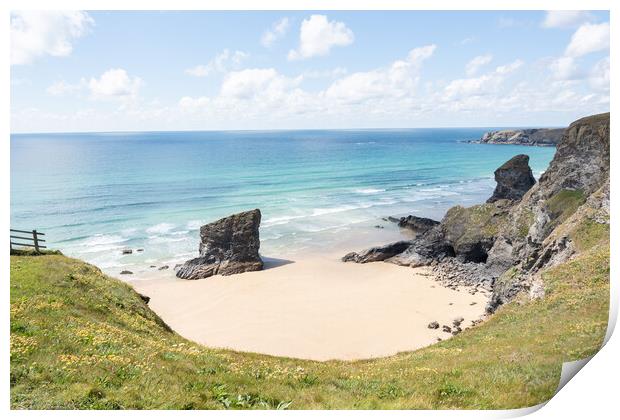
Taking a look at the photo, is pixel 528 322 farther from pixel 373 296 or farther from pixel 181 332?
pixel 181 332

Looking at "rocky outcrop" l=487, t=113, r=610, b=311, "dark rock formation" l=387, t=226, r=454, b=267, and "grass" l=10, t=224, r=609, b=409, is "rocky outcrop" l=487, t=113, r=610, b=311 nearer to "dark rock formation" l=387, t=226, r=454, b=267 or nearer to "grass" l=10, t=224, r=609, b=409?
"dark rock formation" l=387, t=226, r=454, b=267

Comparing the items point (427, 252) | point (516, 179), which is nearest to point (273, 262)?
point (427, 252)

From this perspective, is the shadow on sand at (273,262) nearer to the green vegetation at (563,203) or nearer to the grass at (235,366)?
the green vegetation at (563,203)

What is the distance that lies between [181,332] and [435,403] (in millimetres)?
23869

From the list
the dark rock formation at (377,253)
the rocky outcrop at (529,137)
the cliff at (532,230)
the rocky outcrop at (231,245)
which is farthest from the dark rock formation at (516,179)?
the rocky outcrop at (529,137)

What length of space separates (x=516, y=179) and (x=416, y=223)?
1763 cm

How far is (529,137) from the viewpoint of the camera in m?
152

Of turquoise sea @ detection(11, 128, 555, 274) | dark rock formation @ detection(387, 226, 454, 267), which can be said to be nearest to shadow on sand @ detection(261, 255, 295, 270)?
turquoise sea @ detection(11, 128, 555, 274)

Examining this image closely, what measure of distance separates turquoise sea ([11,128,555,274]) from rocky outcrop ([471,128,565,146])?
14.1 ft

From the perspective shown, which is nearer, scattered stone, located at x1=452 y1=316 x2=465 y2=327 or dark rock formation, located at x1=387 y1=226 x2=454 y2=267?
scattered stone, located at x1=452 y1=316 x2=465 y2=327

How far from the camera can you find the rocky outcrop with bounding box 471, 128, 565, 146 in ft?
435

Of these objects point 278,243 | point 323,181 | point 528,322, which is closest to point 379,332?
point 528,322

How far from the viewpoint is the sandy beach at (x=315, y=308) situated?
3077 centimetres

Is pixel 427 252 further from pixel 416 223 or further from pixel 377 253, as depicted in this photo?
pixel 416 223
